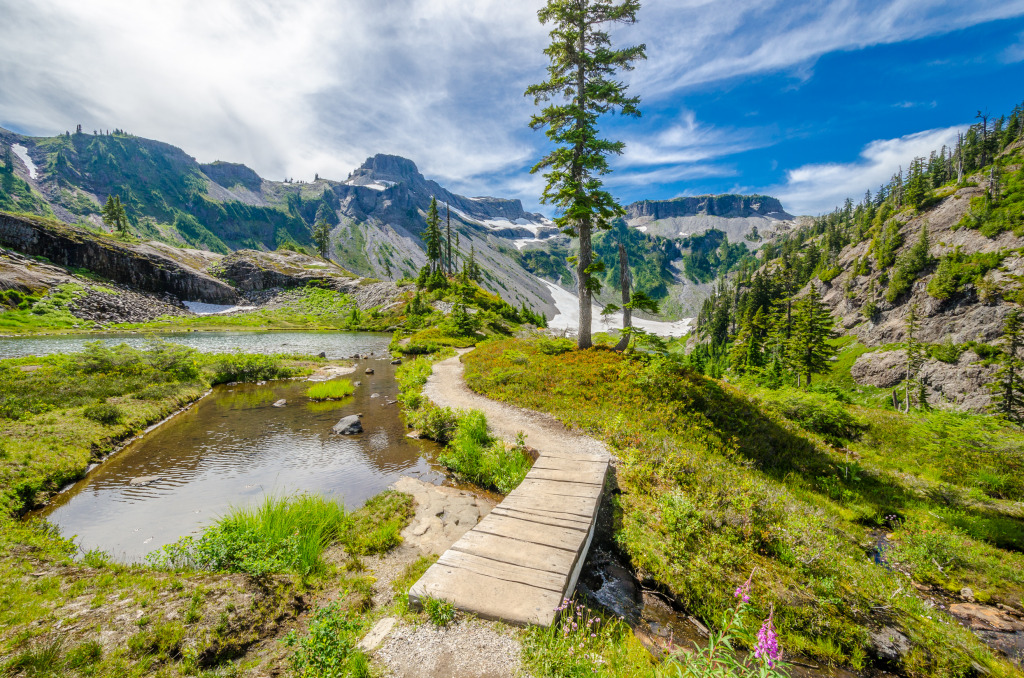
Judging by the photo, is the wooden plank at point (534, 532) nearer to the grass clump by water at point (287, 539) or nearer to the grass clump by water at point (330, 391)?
the grass clump by water at point (287, 539)

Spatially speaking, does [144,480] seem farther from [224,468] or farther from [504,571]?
[504,571]

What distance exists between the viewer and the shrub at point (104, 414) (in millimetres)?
13234

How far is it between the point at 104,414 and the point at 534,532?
56.4 feet

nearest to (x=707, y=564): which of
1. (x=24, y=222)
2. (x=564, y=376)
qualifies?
(x=564, y=376)

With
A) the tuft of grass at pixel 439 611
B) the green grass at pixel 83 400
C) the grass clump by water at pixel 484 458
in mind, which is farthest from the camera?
the grass clump by water at pixel 484 458

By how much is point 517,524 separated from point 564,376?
11.3 m

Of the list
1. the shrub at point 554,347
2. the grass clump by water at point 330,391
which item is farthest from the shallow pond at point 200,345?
the shrub at point 554,347

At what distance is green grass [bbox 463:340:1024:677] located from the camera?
5668 millimetres

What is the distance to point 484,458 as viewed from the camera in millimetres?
11141

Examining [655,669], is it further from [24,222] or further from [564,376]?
[24,222]

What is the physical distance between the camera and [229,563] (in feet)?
19.5

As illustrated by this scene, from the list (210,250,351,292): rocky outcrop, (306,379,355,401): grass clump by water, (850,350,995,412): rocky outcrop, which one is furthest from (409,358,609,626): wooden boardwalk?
(210,250,351,292): rocky outcrop

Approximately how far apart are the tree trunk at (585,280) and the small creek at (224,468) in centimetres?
1226

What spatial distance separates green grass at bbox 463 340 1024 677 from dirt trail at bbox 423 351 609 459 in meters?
0.74
